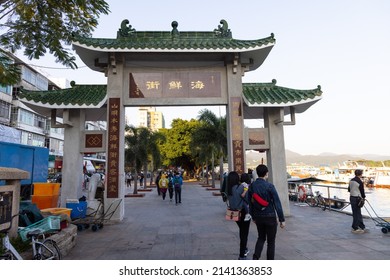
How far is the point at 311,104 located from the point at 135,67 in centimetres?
665

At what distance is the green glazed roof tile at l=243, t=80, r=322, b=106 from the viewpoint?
9242 mm

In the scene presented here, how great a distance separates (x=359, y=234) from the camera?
707 centimetres

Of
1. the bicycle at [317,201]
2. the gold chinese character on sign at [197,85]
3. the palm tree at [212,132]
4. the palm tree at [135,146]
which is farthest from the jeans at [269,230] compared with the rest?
the palm tree at [135,146]

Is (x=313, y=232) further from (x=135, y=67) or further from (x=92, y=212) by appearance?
(x=135, y=67)

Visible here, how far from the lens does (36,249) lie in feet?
14.7

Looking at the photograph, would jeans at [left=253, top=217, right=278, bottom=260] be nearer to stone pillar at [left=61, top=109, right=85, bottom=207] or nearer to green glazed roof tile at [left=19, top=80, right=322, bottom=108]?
green glazed roof tile at [left=19, top=80, right=322, bottom=108]

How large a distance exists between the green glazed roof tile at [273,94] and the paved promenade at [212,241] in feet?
13.7

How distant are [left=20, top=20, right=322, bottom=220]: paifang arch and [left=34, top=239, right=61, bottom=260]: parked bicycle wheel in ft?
14.0

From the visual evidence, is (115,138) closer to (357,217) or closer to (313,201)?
(357,217)

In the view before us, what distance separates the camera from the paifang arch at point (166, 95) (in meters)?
9.16

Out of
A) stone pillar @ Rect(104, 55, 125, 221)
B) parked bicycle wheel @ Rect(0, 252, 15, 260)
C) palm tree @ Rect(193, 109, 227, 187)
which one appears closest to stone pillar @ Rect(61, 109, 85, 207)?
stone pillar @ Rect(104, 55, 125, 221)

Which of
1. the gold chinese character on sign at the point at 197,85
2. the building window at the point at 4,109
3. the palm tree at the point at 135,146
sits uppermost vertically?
the building window at the point at 4,109

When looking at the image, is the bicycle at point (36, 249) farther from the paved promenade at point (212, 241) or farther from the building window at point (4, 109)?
the building window at point (4, 109)

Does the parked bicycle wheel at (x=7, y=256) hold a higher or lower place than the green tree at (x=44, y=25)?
lower
